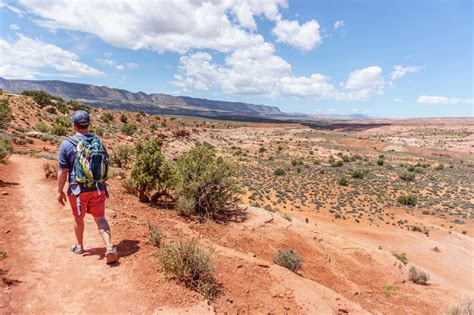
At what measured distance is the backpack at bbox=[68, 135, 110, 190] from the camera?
14.6 ft

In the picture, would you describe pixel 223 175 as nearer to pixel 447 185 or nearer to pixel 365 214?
pixel 365 214

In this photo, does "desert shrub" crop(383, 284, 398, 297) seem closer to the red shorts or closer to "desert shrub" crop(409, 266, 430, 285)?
"desert shrub" crop(409, 266, 430, 285)

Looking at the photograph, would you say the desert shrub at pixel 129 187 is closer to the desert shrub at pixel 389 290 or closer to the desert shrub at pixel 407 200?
the desert shrub at pixel 389 290

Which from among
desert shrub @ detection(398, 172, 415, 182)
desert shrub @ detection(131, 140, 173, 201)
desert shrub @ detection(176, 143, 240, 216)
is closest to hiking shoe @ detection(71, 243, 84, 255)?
desert shrub @ detection(131, 140, 173, 201)

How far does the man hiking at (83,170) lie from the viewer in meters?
4.47

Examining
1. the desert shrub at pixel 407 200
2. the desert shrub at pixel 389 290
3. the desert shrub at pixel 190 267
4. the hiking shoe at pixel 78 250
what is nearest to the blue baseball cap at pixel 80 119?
the hiking shoe at pixel 78 250

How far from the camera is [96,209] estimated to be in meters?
4.76

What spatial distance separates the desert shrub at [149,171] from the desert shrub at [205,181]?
49 cm

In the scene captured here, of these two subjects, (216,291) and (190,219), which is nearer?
(216,291)

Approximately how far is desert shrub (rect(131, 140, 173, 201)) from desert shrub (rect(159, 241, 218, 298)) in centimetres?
499

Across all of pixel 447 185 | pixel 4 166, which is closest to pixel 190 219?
pixel 4 166

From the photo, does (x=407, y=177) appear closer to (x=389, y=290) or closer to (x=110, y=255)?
(x=389, y=290)

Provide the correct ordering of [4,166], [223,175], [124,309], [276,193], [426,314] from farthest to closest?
[276,193] → [223,175] → [4,166] → [426,314] → [124,309]

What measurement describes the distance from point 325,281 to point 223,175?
5.07m
